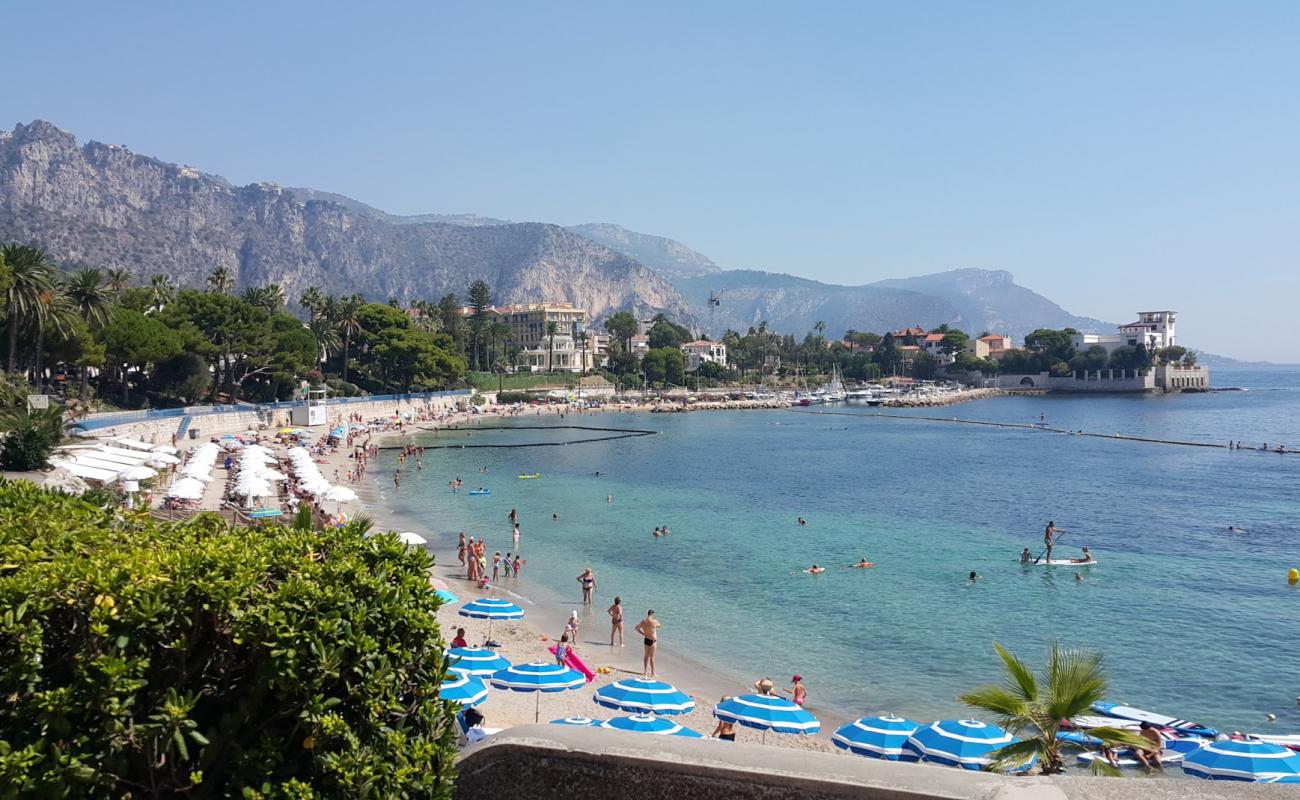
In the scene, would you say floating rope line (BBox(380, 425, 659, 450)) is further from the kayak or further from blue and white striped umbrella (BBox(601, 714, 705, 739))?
blue and white striped umbrella (BBox(601, 714, 705, 739))

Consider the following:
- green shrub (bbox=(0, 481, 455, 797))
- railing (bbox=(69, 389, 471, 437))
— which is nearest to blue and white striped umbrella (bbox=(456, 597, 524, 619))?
green shrub (bbox=(0, 481, 455, 797))

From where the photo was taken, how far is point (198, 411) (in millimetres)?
55781

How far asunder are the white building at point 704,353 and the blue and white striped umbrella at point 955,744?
150539 millimetres

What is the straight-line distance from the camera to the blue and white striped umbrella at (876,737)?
516 inches

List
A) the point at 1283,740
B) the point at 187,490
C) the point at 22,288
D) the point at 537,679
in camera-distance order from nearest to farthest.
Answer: the point at 1283,740
the point at 537,679
the point at 187,490
the point at 22,288

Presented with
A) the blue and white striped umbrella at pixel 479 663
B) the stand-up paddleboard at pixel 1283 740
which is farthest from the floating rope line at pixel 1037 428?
the blue and white striped umbrella at pixel 479 663

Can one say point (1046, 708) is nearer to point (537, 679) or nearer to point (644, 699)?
point (644, 699)

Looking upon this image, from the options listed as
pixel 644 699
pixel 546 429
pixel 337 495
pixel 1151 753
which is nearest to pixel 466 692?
pixel 644 699

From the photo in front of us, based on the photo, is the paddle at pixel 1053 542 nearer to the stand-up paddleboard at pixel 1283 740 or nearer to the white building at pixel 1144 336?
the stand-up paddleboard at pixel 1283 740

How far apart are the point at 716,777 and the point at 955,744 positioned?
9062 millimetres

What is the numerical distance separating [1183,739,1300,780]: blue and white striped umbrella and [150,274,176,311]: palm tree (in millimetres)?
69039

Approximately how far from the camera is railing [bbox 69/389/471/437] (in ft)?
145

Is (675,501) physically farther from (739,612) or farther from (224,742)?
(224,742)

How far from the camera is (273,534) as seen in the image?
693cm
